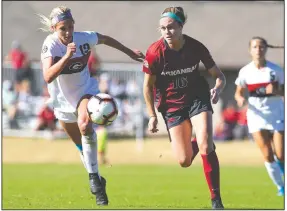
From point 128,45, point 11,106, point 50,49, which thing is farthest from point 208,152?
point 128,45

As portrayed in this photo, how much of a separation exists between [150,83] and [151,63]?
0.94 ft

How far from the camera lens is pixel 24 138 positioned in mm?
28688

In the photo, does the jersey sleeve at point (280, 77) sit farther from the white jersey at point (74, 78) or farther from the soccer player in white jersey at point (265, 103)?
the white jersey at point (74, 78)

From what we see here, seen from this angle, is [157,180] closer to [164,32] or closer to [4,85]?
[164,32]

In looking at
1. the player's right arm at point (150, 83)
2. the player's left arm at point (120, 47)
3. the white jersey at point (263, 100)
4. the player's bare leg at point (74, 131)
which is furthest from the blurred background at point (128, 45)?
the player's right arm at point (150, 83)

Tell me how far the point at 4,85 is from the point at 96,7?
10.2m

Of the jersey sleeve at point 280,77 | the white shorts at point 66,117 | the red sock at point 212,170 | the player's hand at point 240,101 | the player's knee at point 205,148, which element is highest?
the jersey sleeve at point 280,77

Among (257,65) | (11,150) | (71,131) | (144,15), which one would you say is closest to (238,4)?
(144,15)

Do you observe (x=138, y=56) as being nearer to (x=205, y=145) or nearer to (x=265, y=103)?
(x=205, y=145)

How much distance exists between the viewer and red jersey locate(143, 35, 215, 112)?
11398 mm

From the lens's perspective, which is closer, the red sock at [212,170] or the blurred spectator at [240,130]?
the red sock at [212,170]

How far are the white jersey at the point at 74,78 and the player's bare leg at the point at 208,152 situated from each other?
5.58 ft

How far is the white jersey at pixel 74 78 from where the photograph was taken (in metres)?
11.9

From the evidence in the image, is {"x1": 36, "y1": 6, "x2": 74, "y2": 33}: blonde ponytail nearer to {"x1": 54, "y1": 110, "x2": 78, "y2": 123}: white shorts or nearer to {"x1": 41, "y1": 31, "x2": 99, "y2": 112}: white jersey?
{"x1": 41, "y1": 31, "x2": 99, "y2": 112}: white jersey
